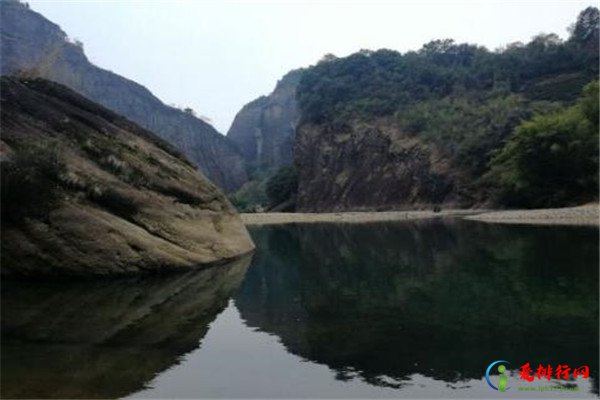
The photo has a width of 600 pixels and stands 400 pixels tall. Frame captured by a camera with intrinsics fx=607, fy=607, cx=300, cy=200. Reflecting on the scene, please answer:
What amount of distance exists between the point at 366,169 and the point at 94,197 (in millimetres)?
71715

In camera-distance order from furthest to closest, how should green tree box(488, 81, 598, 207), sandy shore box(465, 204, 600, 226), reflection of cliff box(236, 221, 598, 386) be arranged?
green tree box(488, 81, 598, 207)
sandy shore box(465, 204, 600, 226)
reflection of cliff box(236, 221, 598, 386)

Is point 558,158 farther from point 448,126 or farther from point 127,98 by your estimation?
point 127,98

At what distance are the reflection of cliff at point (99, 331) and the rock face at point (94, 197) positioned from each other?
3.62ft

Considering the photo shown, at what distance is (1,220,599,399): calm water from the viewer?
8.12m

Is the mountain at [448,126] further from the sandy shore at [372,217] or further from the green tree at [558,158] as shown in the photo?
the sandy shore at [372,217]

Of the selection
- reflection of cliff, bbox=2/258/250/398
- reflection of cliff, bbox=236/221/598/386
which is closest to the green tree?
reflection of cliff, bbox=236/221/598/386

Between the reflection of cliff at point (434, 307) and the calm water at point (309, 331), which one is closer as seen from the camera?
the calm water at point (309, 331)

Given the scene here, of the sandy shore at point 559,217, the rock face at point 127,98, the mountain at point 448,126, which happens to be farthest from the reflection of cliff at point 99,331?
the rock face at point 127,98

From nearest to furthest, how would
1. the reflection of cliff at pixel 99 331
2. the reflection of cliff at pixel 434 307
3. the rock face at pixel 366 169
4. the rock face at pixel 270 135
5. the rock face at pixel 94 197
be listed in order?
the reflection of cliff at pixel 99 331, the reflection of cliff at pixel 434 307, the rock face at pixel 94 197, the rock face at pixel 366 169, the rock face at pixel 270 135

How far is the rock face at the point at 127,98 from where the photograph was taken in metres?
145

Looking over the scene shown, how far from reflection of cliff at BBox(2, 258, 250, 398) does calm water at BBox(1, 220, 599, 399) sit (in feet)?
0.12

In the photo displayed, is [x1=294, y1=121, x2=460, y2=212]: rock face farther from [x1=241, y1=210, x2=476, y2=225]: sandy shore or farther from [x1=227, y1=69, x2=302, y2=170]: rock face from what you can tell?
[x1=227, y1=69, x2=302, y2=170]: rock face

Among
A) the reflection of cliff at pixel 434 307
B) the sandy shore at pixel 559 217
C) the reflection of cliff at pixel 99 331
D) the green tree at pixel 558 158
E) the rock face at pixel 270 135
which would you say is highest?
the rock face at pixel 270 135

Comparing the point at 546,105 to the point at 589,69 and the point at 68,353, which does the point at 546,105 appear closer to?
the point at 589,69
